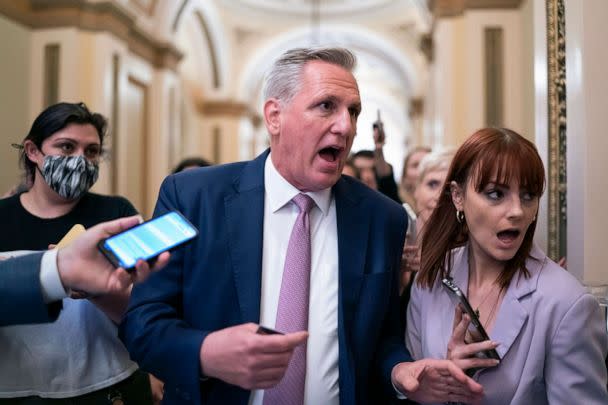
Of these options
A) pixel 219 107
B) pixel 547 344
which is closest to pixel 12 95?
pixel 547 344

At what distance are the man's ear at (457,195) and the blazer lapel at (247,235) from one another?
649 mm

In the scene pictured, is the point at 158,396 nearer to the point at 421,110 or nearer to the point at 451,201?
the point at 451,201

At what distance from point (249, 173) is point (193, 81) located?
42.8 feet

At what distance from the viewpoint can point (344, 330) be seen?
1.83 m

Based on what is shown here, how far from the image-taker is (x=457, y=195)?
2.07 metres

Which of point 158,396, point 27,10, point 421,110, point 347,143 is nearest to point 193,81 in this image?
point 421,110

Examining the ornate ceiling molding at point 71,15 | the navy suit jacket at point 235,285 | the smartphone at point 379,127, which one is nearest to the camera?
the navy suit jacket at point 235,285

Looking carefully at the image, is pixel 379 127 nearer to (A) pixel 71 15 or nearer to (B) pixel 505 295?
(B) pixel 505 295

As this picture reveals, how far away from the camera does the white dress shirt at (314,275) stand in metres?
1.85

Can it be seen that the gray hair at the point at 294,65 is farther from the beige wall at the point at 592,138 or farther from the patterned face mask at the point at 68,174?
the patterned face mask at the point at 68,174

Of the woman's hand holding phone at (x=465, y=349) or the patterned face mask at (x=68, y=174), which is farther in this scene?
the patterned face mask at (x=68, y=174)

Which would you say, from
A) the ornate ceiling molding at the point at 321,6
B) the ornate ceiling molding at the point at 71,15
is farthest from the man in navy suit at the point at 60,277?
the ornate ceiling molding at the point at 321,6

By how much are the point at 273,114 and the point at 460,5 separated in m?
5.32

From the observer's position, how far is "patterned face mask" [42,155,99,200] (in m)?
2.49
